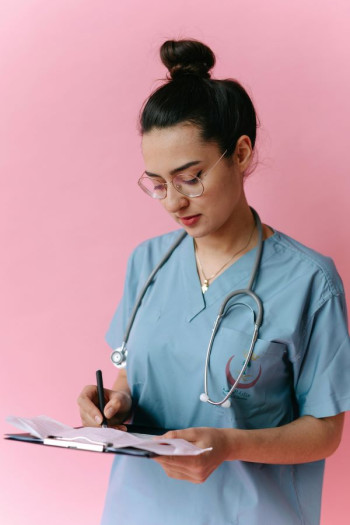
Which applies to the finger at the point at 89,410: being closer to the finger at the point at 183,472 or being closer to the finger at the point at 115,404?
the finger at the point at 115,404

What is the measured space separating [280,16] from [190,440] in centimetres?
124

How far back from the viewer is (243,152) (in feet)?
4.78

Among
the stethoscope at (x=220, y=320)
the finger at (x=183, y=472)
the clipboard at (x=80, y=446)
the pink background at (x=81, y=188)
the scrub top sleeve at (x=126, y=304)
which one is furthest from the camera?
the pink background at (x=81, y=188)

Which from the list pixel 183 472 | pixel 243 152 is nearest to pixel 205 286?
pixel 243 152

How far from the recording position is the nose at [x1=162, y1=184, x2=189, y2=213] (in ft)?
4.57

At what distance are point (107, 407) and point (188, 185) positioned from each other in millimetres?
457

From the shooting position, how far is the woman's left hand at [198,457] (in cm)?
119

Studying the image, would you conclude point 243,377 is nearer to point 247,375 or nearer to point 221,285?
point 247,375

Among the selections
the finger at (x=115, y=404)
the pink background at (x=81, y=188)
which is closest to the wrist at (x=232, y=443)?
the finger at (x=115, y=404)

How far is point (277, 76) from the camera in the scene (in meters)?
1.98

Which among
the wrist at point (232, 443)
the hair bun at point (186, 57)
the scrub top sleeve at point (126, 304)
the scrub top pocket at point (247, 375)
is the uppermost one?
the hair bun at point (186, 57)

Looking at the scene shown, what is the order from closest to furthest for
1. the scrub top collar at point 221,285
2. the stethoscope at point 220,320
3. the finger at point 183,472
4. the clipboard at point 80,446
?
1. the clipboard at point 80,446
2. the finger at point 183,472
3. the stethoscope at point 220,320
4. the scrub top collar at point 221,285

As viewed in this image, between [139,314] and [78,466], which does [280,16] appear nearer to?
A: [139,314]

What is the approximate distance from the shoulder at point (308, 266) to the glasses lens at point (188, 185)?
0.70 ft
